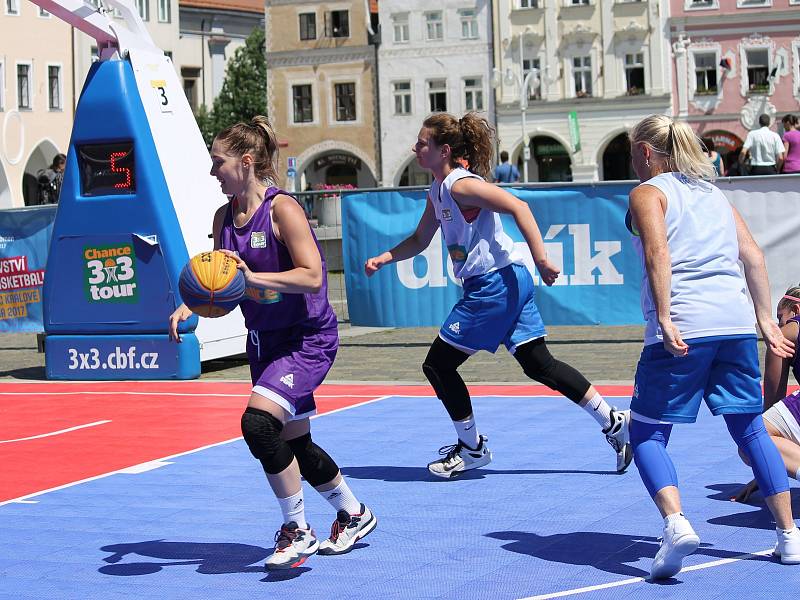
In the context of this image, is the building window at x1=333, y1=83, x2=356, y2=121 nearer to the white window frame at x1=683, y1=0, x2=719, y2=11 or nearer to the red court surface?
the white window frame at x1=683, y1=0, x2=719, y2=11

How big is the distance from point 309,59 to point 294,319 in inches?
2560

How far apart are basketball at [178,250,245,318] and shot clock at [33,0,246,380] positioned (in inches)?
303

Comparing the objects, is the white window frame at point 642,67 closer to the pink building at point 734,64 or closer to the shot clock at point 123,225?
the pink building at point 734,64

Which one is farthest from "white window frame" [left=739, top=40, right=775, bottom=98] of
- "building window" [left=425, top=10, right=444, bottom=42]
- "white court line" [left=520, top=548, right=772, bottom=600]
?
"white court line" [left=520, top=548, right=772, bottom=600]

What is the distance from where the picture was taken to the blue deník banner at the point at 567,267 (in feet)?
49.1

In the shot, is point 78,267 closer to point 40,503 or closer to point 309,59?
point 40,503

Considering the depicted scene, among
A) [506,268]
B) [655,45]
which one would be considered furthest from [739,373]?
[655,45]

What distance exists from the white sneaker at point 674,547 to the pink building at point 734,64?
56.3 m

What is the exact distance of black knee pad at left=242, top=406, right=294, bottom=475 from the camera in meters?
6.17

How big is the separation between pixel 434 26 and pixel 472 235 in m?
59.4

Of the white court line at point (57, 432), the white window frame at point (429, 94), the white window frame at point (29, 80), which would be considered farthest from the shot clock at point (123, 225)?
the white window frame at point (429, 94)

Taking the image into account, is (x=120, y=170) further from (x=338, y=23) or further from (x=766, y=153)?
(x=338, y=23)

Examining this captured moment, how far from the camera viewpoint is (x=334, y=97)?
69625mm

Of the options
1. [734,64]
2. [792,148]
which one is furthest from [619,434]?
[734,64]
